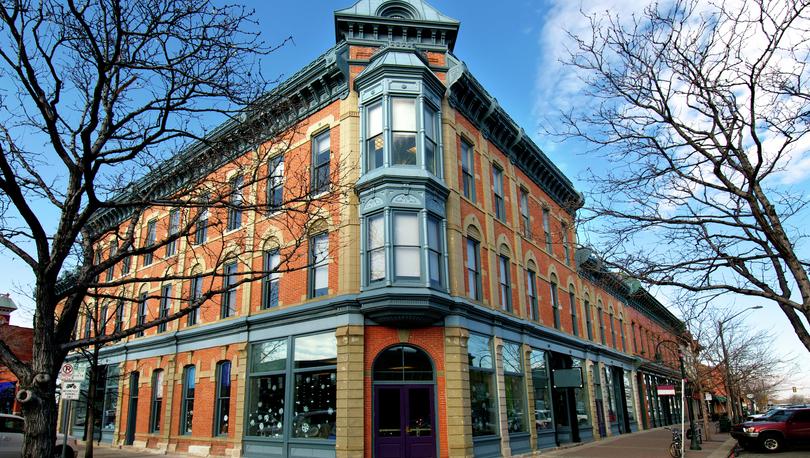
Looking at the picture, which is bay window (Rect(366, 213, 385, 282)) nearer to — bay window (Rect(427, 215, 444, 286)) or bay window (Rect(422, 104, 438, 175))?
bay window (Rect(427, 215, 444, 286))

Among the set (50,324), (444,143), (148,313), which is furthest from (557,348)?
(50,324)

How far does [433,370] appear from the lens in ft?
55.0

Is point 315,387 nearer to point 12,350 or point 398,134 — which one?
point 398,134

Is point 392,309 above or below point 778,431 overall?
above

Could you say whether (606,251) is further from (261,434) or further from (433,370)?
(261,434)

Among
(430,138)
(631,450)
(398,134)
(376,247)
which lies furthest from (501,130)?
(631,450)

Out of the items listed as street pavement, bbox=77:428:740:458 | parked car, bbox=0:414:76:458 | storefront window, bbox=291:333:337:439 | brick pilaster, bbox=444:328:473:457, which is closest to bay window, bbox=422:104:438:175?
brick pilaster, bbox=444:328:473:457

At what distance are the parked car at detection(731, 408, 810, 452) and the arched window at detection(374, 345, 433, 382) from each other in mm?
15009

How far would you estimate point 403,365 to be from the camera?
16.7 metres

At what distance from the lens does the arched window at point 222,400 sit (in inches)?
794

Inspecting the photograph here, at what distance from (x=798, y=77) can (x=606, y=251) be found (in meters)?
4.74

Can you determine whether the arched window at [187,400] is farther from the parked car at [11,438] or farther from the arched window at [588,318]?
the arched window at [588,318]

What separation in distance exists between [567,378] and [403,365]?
980cm

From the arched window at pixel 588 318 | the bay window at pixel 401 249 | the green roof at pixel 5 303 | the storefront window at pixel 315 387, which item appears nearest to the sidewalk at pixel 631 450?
the arched window at pixel 588 318
